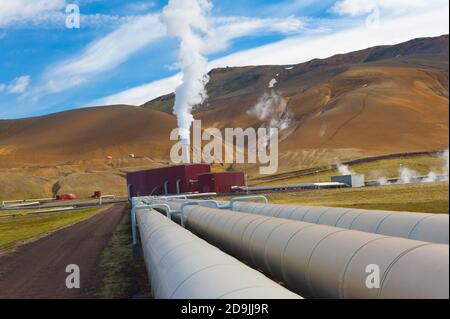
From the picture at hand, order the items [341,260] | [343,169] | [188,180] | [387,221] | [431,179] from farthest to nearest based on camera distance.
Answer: [343,169]
[188,180]
[431,179]
[387,221]
[341,260]

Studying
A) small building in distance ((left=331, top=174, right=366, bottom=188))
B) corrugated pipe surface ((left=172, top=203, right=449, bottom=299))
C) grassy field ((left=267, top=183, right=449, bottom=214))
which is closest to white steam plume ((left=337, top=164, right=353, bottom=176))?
small building in distance ((left=331, top=174, right=366, bottom=188))

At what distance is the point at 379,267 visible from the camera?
9.08 metres

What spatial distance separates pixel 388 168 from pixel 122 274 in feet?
350

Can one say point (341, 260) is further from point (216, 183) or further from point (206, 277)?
point (216, 183)

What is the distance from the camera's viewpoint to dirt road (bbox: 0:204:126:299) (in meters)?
21.2

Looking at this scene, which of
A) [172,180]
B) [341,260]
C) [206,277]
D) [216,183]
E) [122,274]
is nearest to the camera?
[206,277]

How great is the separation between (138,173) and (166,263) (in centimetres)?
10812

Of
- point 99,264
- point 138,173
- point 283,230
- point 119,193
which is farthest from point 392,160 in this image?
point 283,230

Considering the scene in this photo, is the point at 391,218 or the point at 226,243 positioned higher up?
the point at 391,218

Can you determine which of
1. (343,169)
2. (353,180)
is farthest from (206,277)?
(343,169)

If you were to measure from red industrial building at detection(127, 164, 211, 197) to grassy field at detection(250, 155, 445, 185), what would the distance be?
31.9 metres

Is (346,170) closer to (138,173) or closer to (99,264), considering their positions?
(138,173)

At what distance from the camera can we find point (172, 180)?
107m
